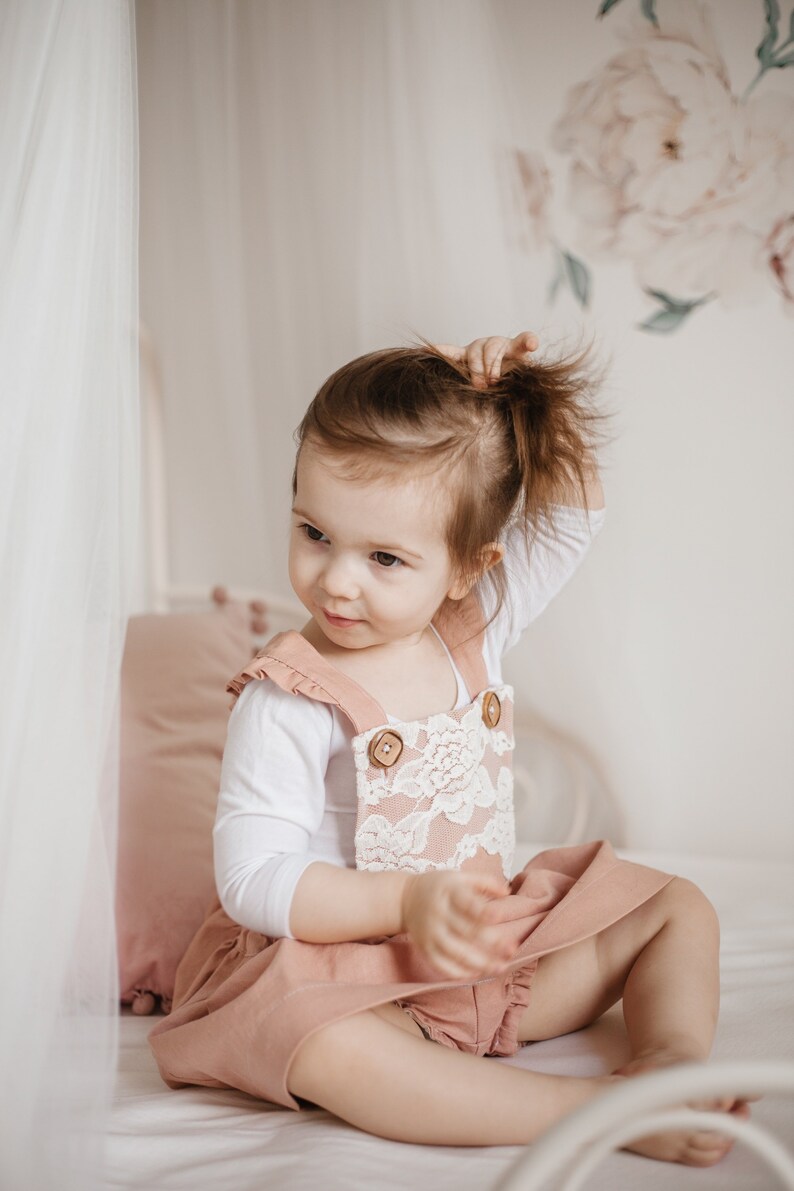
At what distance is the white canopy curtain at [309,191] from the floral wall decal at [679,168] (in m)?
0.19

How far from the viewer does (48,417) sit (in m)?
0.91

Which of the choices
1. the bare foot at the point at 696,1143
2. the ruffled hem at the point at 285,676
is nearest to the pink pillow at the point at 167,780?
the ruffled hem at the point at 285,676

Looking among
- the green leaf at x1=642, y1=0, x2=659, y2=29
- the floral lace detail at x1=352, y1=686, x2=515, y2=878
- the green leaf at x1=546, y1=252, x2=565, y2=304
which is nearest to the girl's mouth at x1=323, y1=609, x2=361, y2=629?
the floral lace detail at x1=352, y1=686, x2=515, y2=878

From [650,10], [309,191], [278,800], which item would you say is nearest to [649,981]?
[278,800]

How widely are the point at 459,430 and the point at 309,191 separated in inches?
25.8

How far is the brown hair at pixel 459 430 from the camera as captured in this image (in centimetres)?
111

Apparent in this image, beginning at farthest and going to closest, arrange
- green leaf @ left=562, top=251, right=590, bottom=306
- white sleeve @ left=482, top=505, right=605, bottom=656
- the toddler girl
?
green leaf @ left=562, top=251, right=590, bottom=306 → white sleeve @ left=482, top=505, right=605, bottom=656 → the toddler girl

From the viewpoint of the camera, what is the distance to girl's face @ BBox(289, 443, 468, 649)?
110 centimetres

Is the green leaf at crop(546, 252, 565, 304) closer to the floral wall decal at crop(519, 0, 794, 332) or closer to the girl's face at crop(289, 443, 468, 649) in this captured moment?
the floral wall decal at crop(519, 0, 794, 332)

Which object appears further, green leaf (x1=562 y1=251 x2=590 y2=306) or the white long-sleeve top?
green leaf (x1=562 y1=251 x2=590 y2=306)

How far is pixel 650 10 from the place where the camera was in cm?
167

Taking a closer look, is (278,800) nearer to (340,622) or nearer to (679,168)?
(340,622)

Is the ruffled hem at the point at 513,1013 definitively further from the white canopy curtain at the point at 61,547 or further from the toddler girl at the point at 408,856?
the white canopy curtain at the point at 61,547

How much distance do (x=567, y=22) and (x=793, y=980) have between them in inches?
54.8
